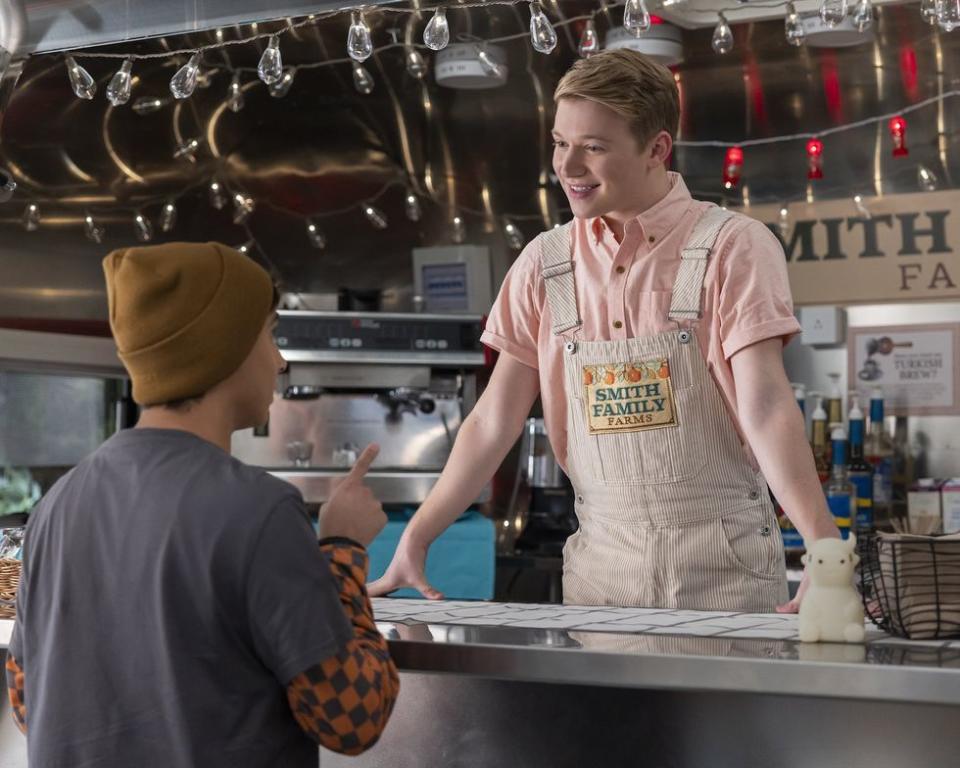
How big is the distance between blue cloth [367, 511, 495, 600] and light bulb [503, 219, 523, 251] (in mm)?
1055

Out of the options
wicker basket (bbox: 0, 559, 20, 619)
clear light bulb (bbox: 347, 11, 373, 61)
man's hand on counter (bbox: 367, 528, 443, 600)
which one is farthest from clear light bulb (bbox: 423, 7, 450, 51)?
wicker basket (bbox: 0, 559, 20, 619)

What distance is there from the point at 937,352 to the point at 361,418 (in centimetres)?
177

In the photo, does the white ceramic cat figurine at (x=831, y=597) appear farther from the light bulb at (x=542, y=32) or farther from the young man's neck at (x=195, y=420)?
the light bulb at (x=542, y=32)

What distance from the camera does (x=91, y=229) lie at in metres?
4.36

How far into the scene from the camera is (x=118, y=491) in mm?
1318

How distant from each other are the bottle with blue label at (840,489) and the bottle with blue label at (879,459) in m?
0.14

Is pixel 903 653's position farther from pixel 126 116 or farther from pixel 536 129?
pixel 126 116

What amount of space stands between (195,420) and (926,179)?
3.11 meters

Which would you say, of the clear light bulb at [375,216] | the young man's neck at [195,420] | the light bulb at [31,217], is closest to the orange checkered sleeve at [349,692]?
the young man's neck at [195,420]

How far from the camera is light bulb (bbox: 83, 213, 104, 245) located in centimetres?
435

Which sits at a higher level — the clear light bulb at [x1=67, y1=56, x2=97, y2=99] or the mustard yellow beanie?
the clear light bulb at [x1=67, y1=56, x2=97, y2=99]

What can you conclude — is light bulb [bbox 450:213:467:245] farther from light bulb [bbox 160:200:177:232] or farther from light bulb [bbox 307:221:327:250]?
light bulb [bbox 160:200:177:232]

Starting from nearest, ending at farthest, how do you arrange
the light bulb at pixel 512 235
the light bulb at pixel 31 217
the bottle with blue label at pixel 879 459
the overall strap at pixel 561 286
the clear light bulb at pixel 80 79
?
the overall strap at pixel 561 286
the clear light bulb at pixel 80 79
the bottle with blue label at pixel 879 459
the light bulb at pixel 31 217
the light bulb at pixel 512 235

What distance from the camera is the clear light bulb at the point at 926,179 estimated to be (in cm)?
397
